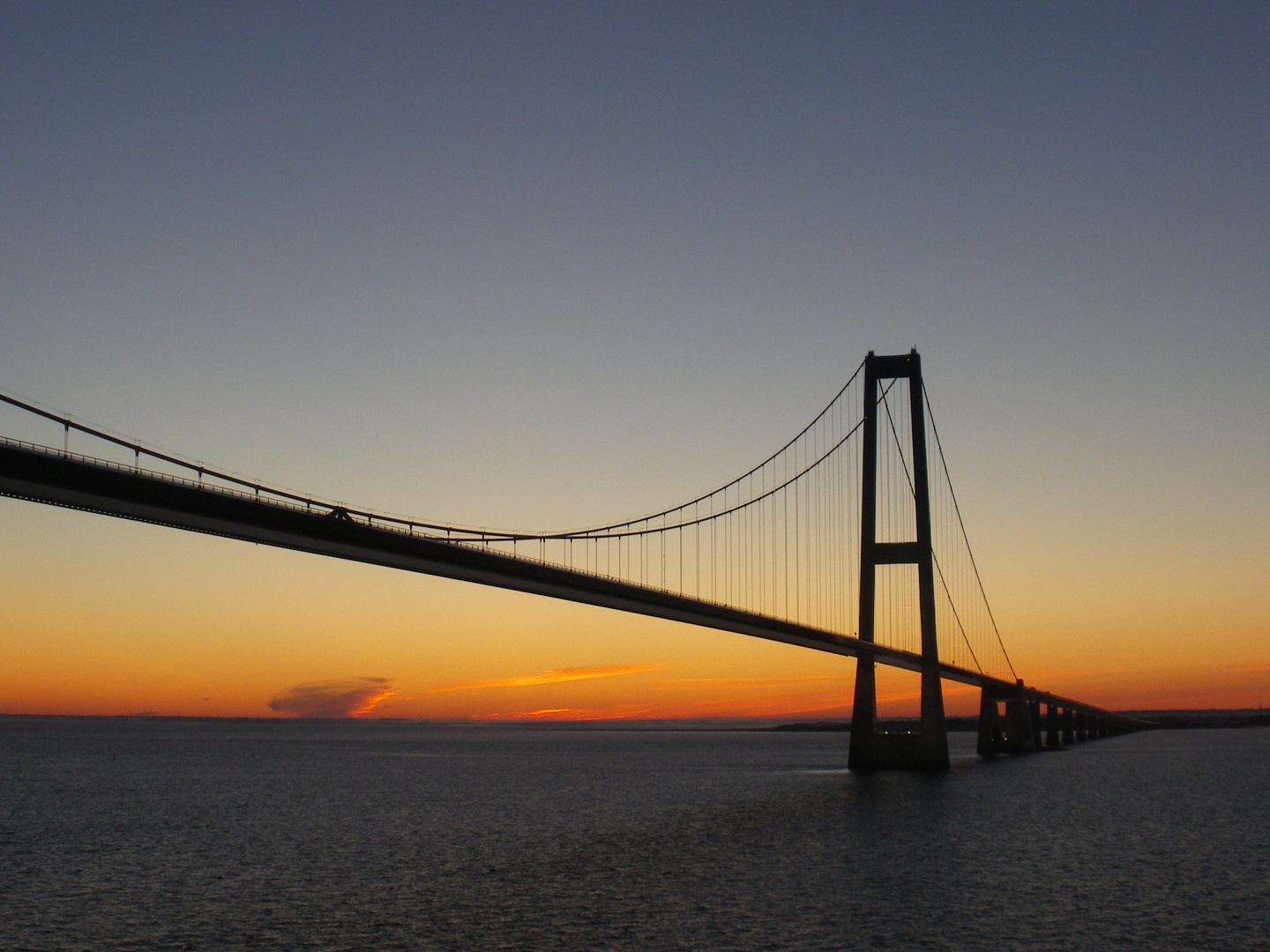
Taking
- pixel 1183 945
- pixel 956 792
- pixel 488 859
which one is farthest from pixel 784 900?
pixel 956 792

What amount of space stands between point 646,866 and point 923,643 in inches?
1248

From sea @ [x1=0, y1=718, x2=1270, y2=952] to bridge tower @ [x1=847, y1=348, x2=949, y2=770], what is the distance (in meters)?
1.35

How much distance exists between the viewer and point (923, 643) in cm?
5684

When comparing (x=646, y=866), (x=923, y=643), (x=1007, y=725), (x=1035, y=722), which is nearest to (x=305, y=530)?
(x=646, y=866)

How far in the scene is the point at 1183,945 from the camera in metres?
20.0

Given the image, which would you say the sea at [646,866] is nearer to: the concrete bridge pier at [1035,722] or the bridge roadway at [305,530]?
the bridge roadway at [305,530]

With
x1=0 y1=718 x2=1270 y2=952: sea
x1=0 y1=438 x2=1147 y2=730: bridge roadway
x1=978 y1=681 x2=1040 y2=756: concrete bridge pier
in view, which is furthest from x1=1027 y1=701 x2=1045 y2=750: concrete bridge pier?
x1=0 y1=438 x2=1147 y2=730: bridge roadway

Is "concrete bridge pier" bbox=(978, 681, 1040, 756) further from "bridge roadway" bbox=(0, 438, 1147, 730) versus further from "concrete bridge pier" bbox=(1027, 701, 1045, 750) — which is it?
"bridge roadway" bbox=(0, 438, 1147, 730)

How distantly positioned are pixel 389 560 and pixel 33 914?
1265 centimetres

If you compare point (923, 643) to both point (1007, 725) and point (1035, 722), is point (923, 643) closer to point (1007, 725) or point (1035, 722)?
point (1007, 725)

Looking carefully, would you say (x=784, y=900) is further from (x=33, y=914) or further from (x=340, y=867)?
(x=33, y=914)

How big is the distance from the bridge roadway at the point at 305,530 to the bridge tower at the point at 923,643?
10.2 meters

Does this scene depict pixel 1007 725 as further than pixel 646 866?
Yes

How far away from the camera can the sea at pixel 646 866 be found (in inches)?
816
